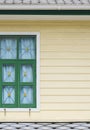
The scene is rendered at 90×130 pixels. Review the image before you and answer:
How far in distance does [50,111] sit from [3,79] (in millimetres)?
1385

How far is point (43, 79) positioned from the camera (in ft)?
35.8

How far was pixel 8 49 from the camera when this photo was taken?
11.0 meters

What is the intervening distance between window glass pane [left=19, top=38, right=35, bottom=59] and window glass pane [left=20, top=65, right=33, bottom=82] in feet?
0.85

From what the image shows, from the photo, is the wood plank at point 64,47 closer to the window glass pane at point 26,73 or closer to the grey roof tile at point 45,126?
the window glass pane at point 26,73

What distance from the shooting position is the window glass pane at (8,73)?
11055mm

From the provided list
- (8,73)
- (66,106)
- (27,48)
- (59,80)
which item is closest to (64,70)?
(59,80)

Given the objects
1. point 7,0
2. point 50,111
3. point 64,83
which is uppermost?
point 7,0

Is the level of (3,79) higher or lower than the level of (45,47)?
lower

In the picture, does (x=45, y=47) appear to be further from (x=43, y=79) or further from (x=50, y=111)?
(x=50, y=111)

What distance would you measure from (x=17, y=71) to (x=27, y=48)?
61 centimetres

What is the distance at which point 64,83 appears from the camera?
10914mm

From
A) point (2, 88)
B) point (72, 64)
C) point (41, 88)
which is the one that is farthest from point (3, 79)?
point (72, 64)

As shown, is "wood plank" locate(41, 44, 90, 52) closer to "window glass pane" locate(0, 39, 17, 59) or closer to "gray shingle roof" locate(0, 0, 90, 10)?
"window glass pane" locate(0, 39, 17, 59)

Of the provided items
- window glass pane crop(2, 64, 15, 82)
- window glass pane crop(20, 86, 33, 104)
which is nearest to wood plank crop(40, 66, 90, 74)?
window glass pane crop(20, 86, 33, 104)
